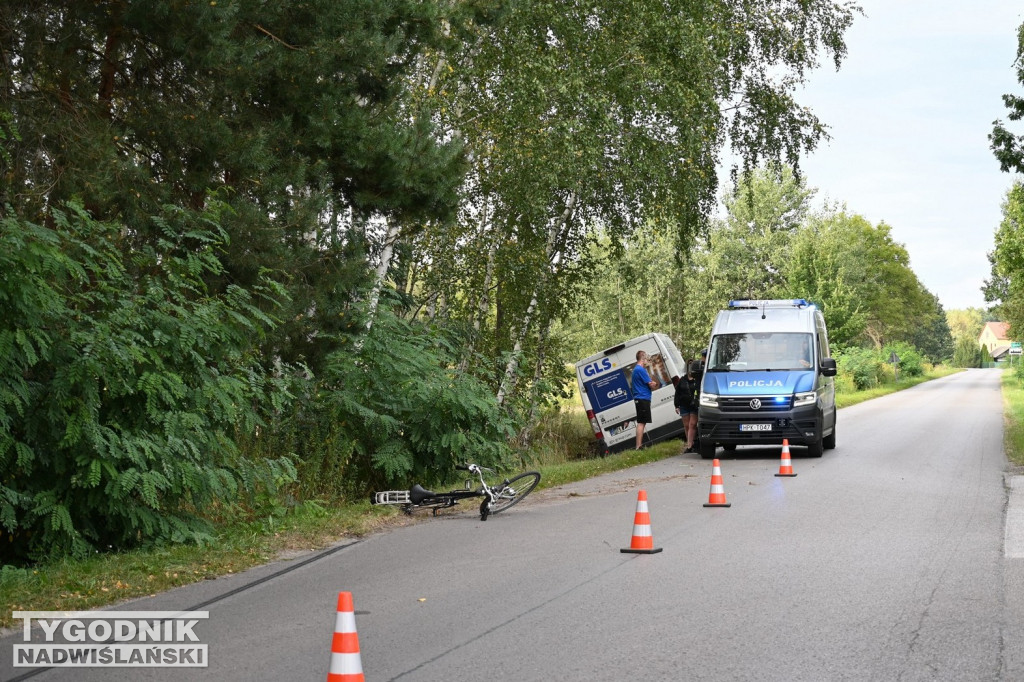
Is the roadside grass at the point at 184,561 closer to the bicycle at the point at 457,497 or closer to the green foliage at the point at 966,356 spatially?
the bicycle at the point at 457,497

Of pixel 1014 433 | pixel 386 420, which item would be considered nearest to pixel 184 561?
pixel 386 420

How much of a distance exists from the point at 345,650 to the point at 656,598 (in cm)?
345

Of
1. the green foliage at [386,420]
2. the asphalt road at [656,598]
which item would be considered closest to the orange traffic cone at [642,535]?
the asphalt road at [656,598]

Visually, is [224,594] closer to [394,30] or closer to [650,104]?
[394,30]

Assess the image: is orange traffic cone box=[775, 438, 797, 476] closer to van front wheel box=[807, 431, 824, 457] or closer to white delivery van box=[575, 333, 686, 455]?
van front wheel box=[807, 431, 824, 457]

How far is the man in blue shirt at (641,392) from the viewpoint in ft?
72.1

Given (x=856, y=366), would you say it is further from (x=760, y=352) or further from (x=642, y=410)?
(x=642, y=410)

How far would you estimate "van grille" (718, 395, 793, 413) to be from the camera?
20.8 metres

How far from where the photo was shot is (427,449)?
1445 centimetres

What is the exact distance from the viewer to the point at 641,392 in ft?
72.9

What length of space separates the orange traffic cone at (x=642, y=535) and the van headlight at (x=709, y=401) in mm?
10983

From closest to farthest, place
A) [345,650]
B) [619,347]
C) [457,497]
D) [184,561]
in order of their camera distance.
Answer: [345,650] → [184,561] → [457,497] → [619,347]

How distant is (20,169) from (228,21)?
2.59 m

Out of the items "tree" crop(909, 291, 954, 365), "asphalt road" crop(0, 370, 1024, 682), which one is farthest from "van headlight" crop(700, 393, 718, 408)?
"tree" crop(909, 291, 954, 365)
